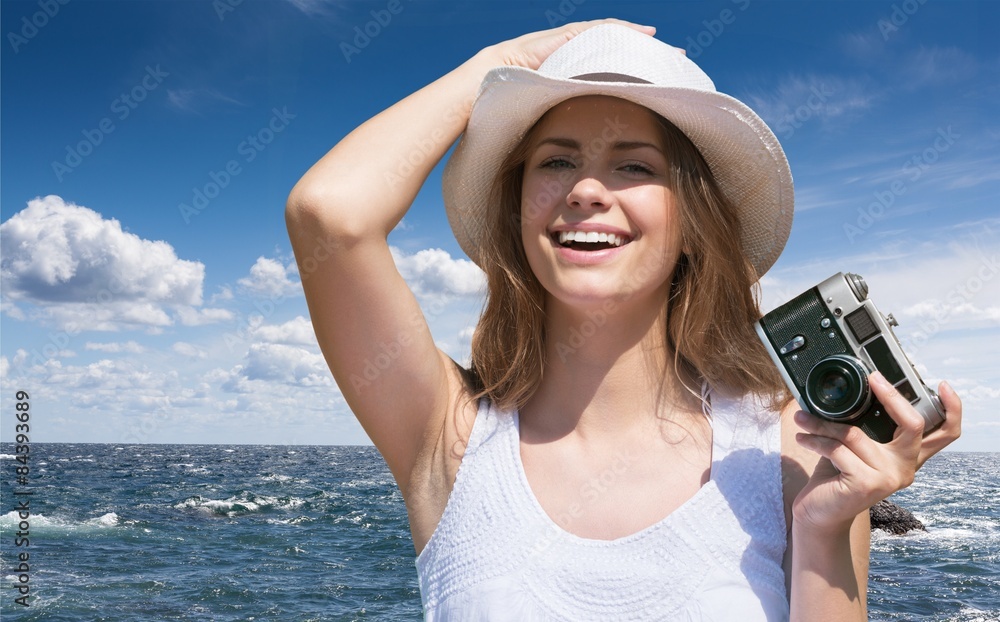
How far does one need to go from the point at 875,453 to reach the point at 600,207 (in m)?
→ 0.98

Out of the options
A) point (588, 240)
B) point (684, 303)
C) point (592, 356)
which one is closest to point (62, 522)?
point (592, 356)

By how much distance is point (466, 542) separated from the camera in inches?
91.5

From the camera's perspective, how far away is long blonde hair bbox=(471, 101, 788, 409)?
98.9 inches

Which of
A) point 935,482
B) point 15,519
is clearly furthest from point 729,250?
point 935,482

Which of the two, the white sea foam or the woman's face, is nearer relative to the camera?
the woman's face

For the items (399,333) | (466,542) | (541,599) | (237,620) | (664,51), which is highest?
(664,51)

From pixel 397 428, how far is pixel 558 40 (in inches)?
55.1

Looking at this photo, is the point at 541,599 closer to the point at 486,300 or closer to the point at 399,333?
the point at 399,333

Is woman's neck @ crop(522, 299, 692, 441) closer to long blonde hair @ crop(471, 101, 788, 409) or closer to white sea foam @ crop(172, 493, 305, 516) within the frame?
long blonde hair @ crop(471, 101, 788, 409)

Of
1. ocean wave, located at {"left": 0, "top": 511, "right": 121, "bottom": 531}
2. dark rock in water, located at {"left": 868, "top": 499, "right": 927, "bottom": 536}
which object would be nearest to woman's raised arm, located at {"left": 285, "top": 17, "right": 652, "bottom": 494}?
dark rock in water, located at {"left": 868, "top": 499, "right": 927, "bottom": 536}

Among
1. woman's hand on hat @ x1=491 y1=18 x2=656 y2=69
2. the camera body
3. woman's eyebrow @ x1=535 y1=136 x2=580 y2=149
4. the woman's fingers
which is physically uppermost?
woman's hand on hat @ x1=491 y1=18 x2=656 y2=69

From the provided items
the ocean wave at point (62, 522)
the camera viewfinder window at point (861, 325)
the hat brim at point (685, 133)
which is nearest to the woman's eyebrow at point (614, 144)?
the hat brim at point (685, 133)

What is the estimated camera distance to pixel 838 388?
1929 millimetres

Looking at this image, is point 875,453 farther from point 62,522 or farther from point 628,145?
point 62,522
